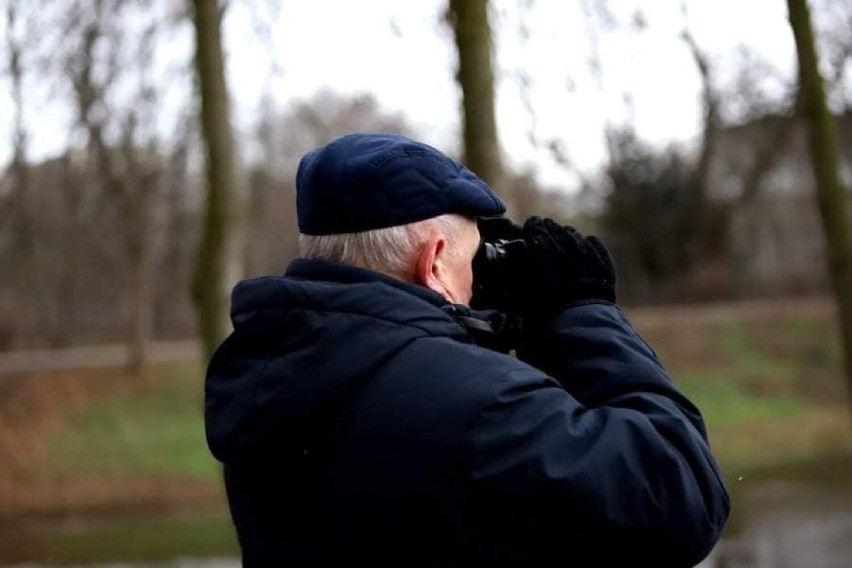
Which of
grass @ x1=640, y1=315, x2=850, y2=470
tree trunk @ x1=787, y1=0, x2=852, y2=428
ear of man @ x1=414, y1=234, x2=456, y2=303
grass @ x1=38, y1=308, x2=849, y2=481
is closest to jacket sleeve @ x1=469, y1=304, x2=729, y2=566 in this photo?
ear of man @ x1=414, y1=234, x2=456, y2=303

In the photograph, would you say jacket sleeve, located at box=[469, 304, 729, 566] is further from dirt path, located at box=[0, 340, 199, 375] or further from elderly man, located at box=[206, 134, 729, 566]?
dirt path, located at box=[0, 340, 199, 375]

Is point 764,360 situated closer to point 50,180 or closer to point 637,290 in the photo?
point 637,290

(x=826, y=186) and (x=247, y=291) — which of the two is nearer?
(x=247, y=291)

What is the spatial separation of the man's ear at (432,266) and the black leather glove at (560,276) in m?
0.17

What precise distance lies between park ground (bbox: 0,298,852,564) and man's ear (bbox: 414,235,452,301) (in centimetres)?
1123

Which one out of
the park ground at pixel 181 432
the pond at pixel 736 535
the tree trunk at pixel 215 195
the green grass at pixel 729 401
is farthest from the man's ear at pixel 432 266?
the green grass at pixel 729 401

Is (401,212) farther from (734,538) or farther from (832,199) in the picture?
(734,538)

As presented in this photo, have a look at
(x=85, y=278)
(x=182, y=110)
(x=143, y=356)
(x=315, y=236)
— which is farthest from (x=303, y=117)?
(x=85, y=278)

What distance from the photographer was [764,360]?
21.5 m

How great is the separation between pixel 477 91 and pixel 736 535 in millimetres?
7054

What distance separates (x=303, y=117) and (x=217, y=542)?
5317mm

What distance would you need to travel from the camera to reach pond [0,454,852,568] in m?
9.93

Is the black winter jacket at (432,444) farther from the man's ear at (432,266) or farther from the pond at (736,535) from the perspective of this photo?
the pond at (736,535)

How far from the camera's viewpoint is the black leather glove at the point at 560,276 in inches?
68.9
